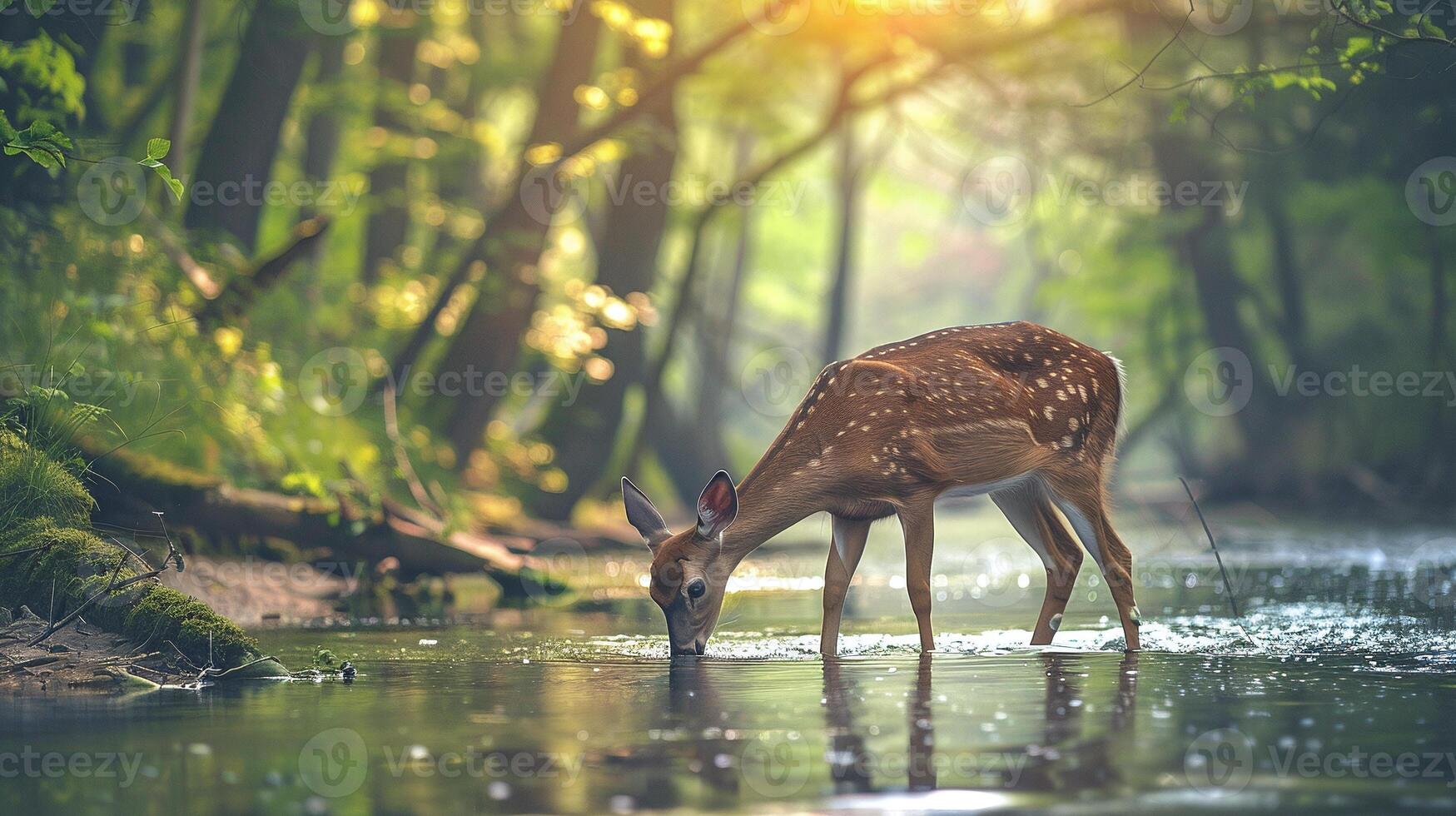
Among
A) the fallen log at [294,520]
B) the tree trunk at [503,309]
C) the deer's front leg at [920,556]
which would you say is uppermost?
the tree trunk at [503,309]

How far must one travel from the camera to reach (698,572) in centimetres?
919

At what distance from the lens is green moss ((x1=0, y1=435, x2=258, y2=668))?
322 inches

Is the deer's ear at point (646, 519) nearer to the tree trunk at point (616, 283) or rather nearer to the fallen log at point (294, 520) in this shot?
the fallen log at point (294, 520)

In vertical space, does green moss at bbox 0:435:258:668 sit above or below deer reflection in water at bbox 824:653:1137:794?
above

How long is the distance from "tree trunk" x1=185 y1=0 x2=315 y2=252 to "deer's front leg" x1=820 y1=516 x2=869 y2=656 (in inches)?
364

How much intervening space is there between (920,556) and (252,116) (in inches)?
393

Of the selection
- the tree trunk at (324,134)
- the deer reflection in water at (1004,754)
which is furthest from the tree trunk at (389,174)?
the deer reflection in water at (1004,754)

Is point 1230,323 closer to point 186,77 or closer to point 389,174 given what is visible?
point 389,174

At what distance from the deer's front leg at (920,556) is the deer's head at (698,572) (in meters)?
0.91

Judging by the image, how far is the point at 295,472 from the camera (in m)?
13.3

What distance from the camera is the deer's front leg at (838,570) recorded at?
9086mm

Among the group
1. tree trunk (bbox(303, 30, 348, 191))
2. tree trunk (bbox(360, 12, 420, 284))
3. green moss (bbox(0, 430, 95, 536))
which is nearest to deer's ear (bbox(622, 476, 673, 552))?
green moss (bbox(0, 430, 95, 536))

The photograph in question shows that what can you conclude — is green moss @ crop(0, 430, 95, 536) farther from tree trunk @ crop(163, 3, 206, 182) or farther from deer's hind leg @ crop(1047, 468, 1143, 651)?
tree trunk @ crop(163, 3, 206, 182)

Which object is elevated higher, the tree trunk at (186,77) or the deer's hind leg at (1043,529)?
the tree trunk at (186,77)
